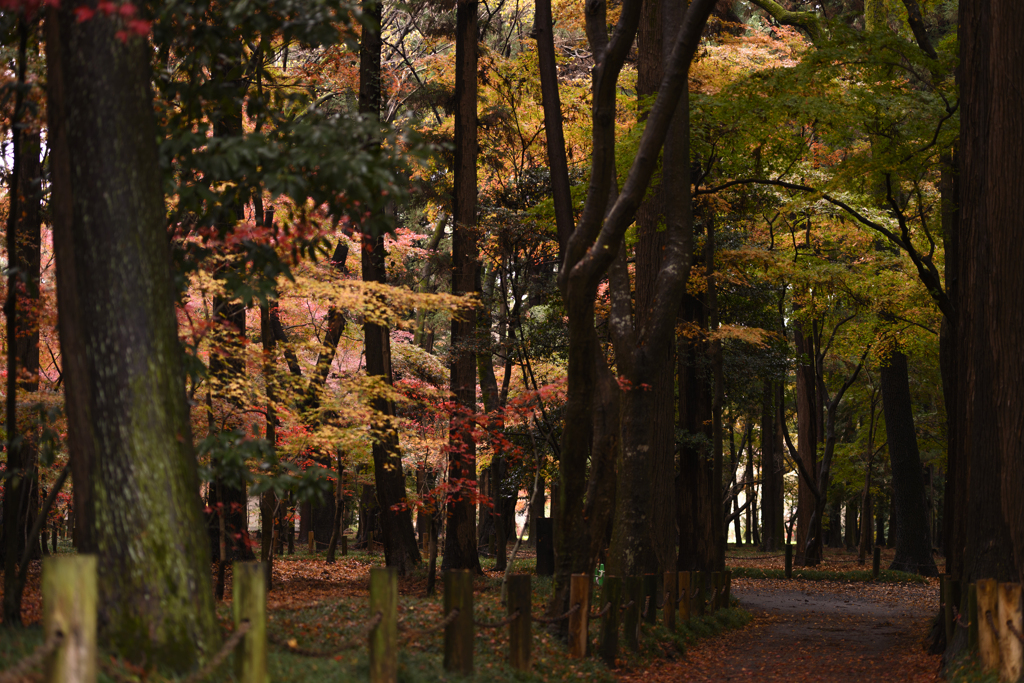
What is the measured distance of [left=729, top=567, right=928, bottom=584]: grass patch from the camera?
23.5m

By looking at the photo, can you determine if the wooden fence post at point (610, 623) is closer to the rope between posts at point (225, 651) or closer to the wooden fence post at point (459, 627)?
the wooden fence post at point (459, 627)

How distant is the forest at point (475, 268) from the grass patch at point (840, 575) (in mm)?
1359

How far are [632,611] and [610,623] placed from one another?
2.43ft

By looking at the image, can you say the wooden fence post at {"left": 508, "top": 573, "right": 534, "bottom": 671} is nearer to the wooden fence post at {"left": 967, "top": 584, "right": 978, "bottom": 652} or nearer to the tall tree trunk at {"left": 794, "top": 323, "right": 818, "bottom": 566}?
the wooden fence post at {"left": 967, "top": 584, "right": 978, "bottom": 652}

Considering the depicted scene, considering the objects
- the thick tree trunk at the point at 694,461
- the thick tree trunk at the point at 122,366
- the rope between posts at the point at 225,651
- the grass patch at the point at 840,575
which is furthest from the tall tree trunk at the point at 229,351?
the grass patch at the point at 840,575

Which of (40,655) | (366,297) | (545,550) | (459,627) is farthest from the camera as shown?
(545,550)

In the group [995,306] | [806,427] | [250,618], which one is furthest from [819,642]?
[806,427]

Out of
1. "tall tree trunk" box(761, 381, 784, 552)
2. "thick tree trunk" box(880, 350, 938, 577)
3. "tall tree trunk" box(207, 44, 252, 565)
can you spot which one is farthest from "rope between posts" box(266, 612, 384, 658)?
"tall tree trunk" box(761, 381, 784, 552)

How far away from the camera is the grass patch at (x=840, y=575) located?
2347 cm

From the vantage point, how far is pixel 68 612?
3.20m

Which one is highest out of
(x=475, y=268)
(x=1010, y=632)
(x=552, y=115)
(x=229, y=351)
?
(x=552, y=115)

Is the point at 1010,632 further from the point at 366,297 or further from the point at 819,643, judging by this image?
the point at 366,297

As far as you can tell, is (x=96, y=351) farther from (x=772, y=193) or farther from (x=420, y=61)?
(x=420, y=61)

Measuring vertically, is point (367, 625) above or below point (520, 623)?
above
